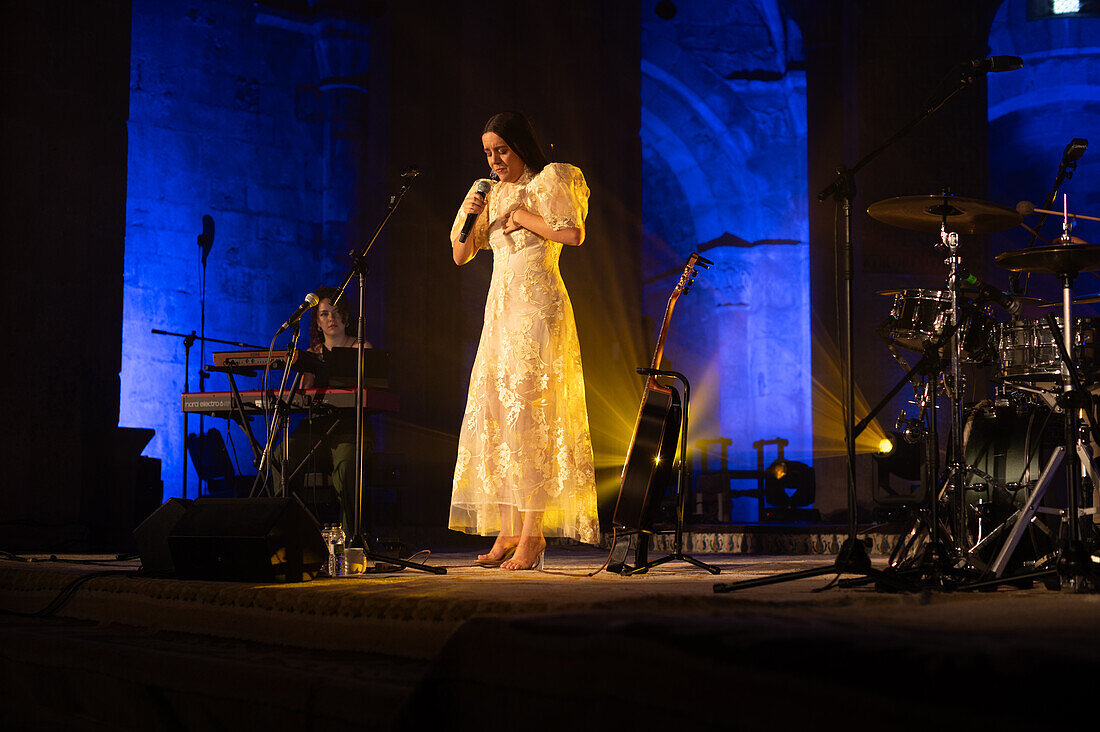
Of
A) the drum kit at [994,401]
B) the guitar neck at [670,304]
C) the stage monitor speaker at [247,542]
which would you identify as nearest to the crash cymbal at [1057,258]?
the drum kit at [994,401]

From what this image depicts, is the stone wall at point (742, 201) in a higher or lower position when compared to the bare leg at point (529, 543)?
higher

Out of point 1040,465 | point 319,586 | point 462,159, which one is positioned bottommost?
point 319,586

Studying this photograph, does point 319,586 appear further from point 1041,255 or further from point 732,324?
point 732,324

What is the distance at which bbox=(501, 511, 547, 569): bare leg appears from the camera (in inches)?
175

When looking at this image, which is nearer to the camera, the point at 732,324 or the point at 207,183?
the point at 207,183

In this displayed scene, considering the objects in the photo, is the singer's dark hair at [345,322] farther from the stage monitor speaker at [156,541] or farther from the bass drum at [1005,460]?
the bass drum at [1005,460]

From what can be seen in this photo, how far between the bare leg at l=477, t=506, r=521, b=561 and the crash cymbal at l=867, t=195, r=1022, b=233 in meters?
1.91

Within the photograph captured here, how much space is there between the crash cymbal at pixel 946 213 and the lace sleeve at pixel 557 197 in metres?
1.16

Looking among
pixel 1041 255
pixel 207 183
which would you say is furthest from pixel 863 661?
pixel 207 183

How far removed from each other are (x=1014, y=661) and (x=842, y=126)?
36.3 feet

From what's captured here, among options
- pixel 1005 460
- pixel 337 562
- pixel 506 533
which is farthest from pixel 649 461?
pixel 1005 460

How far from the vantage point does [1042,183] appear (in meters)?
16.0

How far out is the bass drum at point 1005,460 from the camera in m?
4.54

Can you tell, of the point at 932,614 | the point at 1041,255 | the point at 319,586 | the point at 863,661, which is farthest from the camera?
the point at 1041,255
